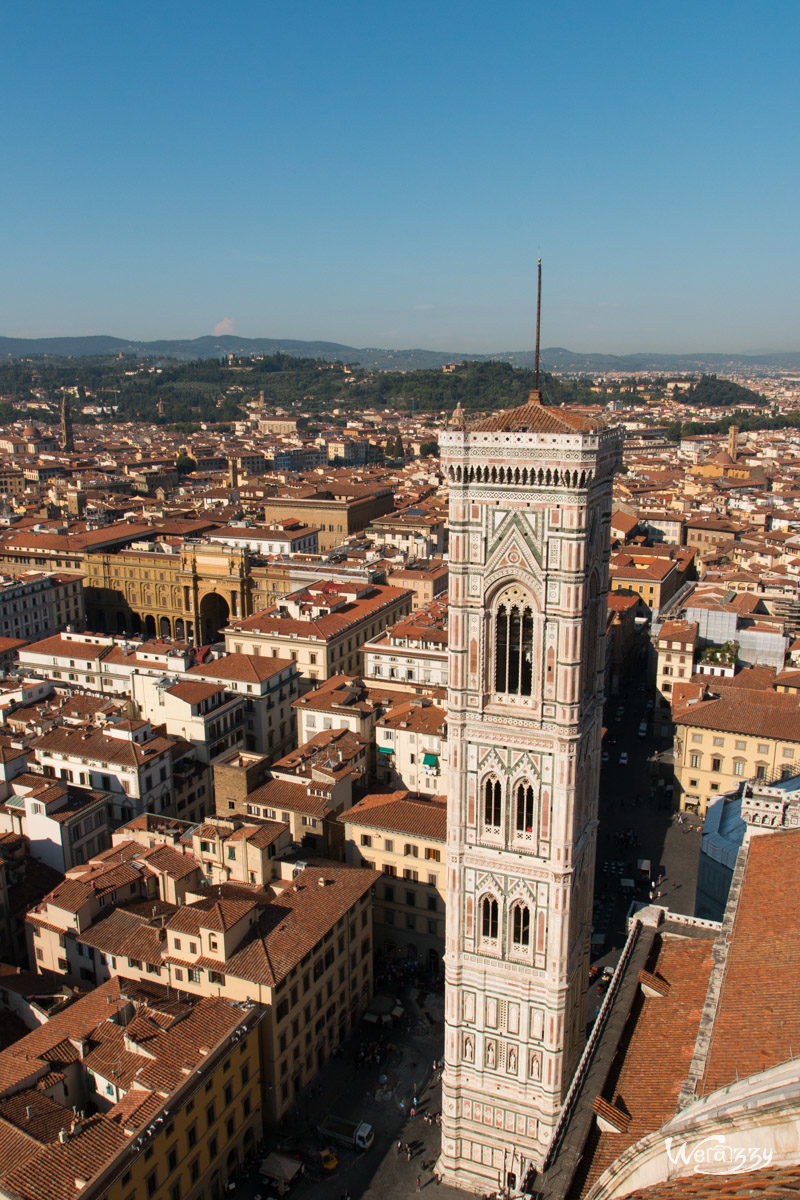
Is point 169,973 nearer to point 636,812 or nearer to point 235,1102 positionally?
point 235,1102

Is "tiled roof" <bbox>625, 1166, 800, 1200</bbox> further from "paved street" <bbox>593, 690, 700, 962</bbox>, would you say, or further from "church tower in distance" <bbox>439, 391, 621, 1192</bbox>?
"paved street" <bbox>593, 690, 700, 962</bbox>

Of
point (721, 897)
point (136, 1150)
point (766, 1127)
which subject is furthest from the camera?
point (721, 897)

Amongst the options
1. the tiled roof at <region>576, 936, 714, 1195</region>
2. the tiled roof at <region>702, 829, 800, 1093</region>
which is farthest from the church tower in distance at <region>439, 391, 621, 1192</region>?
the tiled roof at <region>702, 829, 800, 1093</region>

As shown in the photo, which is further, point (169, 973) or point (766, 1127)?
point (169, 973)

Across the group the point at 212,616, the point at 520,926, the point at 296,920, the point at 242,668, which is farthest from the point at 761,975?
the point at 212,616

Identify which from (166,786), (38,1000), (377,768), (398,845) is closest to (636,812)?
(377,768)

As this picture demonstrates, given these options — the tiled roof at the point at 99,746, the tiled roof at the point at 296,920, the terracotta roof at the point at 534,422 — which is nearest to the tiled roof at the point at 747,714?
the tiled roof at the point at 296,920
